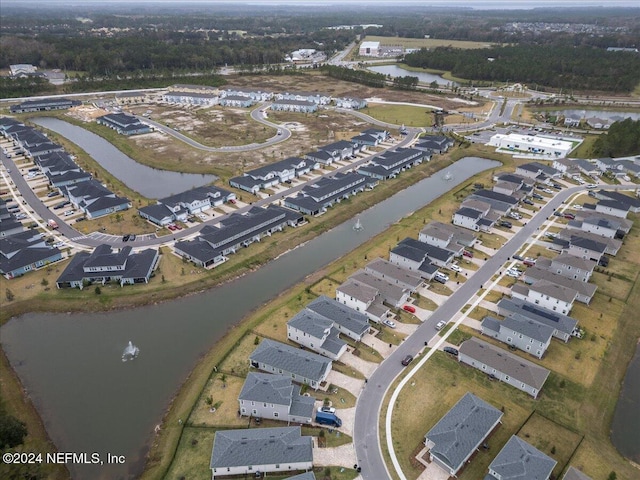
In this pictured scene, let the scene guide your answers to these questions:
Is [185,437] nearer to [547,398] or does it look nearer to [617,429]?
[547,398]

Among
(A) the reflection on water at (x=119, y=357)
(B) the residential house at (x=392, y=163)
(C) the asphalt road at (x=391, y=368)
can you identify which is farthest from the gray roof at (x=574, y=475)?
(B) the residential house at (x=392, y=163)

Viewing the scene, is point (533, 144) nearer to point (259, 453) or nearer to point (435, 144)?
point (435, 144)

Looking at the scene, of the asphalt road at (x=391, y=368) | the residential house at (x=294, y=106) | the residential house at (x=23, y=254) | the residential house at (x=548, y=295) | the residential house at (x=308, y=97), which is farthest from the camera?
the residential house at (x=308, y=97)

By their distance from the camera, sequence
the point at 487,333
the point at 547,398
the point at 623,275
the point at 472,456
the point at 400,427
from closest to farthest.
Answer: the point at 472,456 < the point at 400,427 < the point at 547,398 < the point at 487,333 < the point at 623,275

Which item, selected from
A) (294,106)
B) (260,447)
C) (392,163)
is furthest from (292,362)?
(294,106)

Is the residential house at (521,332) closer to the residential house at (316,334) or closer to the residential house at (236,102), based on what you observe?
the residential house at (316,334)

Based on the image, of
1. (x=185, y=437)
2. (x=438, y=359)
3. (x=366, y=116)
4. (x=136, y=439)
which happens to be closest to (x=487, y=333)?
(x=438, y=359)
